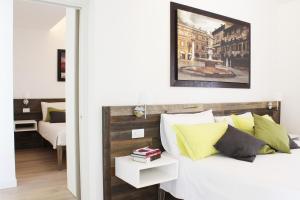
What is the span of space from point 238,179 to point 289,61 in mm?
3025

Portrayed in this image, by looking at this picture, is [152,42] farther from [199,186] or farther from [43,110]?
[43,110]

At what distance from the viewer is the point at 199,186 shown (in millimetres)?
2207

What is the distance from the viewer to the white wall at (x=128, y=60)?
240 centimetres

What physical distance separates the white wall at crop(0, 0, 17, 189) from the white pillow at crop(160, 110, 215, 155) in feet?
6.95

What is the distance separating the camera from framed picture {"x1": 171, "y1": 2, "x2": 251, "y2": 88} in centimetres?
295

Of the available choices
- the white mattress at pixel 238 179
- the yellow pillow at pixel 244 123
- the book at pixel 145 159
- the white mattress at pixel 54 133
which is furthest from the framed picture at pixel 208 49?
the white mattress at pixel 54 133

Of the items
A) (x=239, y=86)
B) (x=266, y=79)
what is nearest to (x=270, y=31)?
(x=266, y=79)

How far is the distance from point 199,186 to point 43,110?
4322mm

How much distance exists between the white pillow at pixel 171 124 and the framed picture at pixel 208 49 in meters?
0.43

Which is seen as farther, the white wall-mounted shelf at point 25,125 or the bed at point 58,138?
the white wall-mounted shelf at point 25,125

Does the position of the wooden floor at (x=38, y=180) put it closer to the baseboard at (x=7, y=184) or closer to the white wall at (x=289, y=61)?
the baseboard at (x=7, y=184)

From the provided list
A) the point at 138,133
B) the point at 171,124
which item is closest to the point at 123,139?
the point at 138,133

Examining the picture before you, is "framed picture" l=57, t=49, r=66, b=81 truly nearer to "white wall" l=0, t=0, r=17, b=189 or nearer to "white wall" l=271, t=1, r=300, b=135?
"white wall" l=0, t=0, r=17, b=189

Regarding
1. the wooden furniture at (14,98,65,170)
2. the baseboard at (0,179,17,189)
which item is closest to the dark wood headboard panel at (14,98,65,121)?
the wooden furniture at (14,98,65,170)
